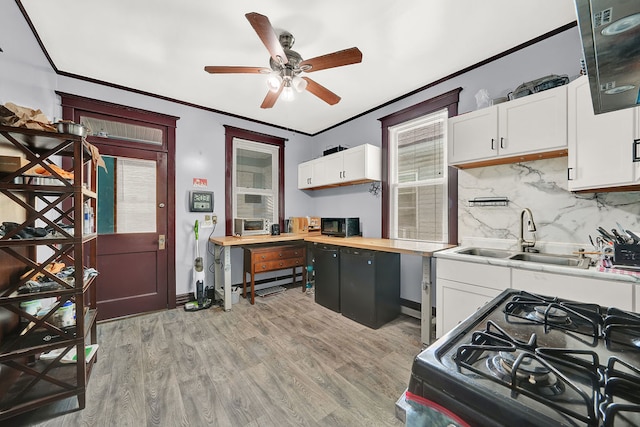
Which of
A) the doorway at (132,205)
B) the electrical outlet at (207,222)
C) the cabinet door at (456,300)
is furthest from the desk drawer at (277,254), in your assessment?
the cabinet door at (456,300)

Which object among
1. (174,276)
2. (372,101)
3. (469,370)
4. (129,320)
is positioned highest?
(372,101)

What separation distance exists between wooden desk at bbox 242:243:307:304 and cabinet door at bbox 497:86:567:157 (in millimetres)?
2749

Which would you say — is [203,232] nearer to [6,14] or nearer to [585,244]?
[6,14]

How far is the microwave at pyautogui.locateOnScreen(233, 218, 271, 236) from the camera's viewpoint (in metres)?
3.50

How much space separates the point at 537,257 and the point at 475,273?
60cm

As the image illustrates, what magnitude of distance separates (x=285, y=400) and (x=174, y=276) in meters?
2.38

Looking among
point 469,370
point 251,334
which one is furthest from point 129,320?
point 469,370

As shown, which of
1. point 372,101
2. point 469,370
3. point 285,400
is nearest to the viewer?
Result: point 469,370

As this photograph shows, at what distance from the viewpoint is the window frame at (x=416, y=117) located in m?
2.71

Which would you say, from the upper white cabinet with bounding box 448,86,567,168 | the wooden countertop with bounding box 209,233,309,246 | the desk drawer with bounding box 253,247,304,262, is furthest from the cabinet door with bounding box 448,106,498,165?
the desk drawer with bounding box 253,247,304,262

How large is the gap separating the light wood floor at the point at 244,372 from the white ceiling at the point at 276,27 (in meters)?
2.78

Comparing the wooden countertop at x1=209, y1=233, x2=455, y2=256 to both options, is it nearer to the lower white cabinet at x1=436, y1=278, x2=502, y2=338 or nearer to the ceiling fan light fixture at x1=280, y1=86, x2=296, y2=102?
the lower white cabinet at x1=436, y1=278, x2=502, y2=338

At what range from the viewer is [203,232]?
3510 millimetres

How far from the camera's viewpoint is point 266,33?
1631 mm
